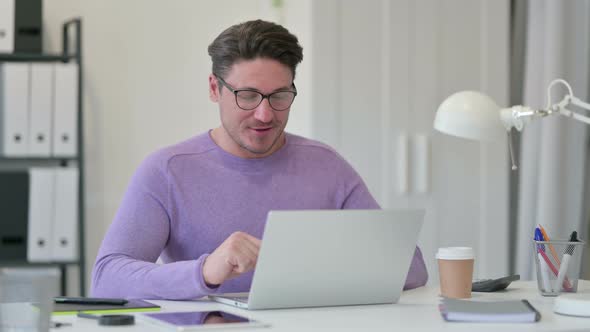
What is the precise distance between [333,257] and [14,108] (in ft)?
7.15

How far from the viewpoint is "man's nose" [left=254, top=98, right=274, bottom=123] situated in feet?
6.77

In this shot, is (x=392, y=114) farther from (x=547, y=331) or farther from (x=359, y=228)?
(x=547, y=331)

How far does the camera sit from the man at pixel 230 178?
2035 mm

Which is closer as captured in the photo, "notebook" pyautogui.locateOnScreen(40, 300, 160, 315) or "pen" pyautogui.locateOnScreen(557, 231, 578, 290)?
"notebook" pyautogui.locateOnScreen(40, 300, 160, 315)

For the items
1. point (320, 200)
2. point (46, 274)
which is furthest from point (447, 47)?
point (46, 274)

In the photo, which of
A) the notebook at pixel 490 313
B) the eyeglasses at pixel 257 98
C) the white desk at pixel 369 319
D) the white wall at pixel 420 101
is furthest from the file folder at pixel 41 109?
the notebook at pixel 490 313


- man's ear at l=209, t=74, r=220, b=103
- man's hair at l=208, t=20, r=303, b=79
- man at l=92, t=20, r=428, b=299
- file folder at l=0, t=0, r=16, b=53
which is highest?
file folder at l=0, t=0, r=16, b=53

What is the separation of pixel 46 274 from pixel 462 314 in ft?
2.15

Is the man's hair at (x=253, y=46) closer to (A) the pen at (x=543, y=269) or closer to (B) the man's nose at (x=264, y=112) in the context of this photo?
(B) the man's nose at (x=264, y=112)

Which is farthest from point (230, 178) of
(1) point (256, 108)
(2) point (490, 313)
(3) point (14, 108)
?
(3) point (14, 108)

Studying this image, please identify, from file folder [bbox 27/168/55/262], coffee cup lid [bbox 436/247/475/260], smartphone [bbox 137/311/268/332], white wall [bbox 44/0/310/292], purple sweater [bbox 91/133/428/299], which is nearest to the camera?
smartphone [bbox 137/311/268/332]

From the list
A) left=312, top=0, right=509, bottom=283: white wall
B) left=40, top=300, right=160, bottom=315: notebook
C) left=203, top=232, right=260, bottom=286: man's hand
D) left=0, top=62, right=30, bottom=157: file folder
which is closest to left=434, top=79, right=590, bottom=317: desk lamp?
left=203, top=232, right=260, bottom=286: man's hand

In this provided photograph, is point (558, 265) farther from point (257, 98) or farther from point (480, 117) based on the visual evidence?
point (257, 98)

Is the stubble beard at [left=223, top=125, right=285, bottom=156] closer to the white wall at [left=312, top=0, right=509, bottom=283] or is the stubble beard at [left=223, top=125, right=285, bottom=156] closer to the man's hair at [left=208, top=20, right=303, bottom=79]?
the man's hair at [left=208, top=20, right=303, bottom=79]
